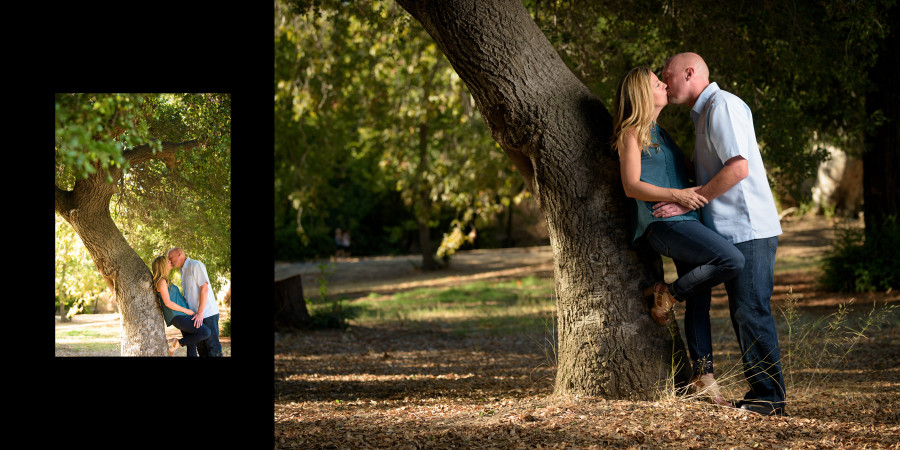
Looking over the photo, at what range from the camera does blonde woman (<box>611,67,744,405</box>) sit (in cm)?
396

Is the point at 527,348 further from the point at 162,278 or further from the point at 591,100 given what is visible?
the point at 162,278

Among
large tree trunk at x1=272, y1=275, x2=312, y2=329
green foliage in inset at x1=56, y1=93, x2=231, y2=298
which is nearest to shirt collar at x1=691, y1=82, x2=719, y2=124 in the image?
green foliage in inset at x1=56, y1=93, x2=231, y2=298

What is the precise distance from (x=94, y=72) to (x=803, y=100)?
7.46m

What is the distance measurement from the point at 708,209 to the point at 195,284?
2777mm

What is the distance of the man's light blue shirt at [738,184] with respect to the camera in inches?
159

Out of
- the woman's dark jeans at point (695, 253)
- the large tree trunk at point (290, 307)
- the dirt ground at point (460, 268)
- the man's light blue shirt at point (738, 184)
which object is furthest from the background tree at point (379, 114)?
the woman's dark jeans at point (695, 253)

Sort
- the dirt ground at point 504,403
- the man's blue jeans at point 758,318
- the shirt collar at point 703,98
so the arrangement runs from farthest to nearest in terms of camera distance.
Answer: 1. the shirt collar at point 703,98
2. the man's blue jeans at point 758,318
3. the dirt ground at point 504,403

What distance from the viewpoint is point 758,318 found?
4.15 meters

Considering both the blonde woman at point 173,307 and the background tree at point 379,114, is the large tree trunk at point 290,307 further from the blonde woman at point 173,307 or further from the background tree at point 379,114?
the blonde woman at point 173,307

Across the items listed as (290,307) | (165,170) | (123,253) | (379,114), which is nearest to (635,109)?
(165,170)

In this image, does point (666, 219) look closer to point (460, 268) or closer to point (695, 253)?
point (695, 253)

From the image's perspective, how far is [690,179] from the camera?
4621mm

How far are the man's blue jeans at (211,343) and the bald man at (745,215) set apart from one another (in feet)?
7.85

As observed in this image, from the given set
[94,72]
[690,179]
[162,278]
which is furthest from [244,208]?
[690,179]
